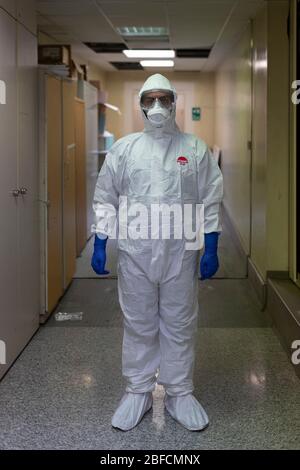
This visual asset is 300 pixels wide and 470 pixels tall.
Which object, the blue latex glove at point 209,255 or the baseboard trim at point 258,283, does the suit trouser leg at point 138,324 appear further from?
the baseboard trim at point 258,283

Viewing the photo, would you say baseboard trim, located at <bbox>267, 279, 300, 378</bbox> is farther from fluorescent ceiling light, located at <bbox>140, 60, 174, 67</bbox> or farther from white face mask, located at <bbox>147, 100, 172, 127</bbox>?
fluorescent ceiling light, located at <bbox>140, 60, 174, 67</bbox>

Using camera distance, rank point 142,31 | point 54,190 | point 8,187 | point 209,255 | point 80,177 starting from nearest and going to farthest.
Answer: point 209,255 < point 8,187 < point 54,190 < point 142,31 < point 80,177

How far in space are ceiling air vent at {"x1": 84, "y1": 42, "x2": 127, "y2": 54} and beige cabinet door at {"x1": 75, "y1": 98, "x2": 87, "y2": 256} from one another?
0.71 metres

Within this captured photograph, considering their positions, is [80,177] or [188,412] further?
[80,177]

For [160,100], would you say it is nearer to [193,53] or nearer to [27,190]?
[27,190]

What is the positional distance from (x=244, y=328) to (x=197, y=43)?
329 centimetres

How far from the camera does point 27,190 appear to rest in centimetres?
317

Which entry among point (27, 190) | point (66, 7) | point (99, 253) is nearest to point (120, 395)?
point (99, 253)

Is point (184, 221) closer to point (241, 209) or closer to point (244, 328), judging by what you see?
point (244, 328)

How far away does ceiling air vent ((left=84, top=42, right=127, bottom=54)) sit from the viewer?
5.66 metres

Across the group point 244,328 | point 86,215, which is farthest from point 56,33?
point 244,328

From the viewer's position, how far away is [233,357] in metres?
3.14

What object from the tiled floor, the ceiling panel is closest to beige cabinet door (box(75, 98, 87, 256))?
the ceiling panel

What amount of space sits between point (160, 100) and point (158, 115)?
9cm
